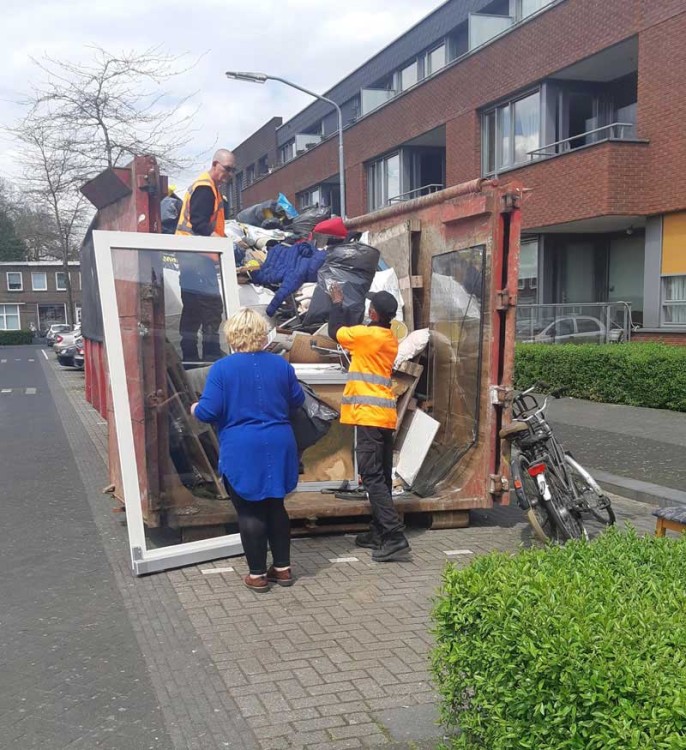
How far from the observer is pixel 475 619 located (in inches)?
105

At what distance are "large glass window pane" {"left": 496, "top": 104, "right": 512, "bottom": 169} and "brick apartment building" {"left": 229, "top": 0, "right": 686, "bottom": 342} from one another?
0.04 metres

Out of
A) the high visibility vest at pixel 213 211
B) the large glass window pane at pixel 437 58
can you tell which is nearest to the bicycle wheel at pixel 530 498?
the high visibility vest at pixel 213 211

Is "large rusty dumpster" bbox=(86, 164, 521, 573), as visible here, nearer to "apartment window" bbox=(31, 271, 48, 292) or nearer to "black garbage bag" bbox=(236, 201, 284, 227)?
"black garbage bag" bbox=(236, 201, 284, 227)

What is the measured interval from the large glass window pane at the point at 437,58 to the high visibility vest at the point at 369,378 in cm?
2205

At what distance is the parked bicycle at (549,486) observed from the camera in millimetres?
5668

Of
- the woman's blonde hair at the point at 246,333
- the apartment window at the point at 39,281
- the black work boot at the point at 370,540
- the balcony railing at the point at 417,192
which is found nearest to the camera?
the woman's blonde hair at the point at 246,333

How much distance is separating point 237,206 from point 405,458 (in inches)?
1668

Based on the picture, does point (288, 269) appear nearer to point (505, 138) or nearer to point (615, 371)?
point (615, 371)

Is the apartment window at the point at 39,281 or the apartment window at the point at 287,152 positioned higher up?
the apartment window at the point at 287,152

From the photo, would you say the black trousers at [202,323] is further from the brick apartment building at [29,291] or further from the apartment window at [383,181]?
the brick apartment building at [29,291]

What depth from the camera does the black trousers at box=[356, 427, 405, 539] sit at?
5.57 metres

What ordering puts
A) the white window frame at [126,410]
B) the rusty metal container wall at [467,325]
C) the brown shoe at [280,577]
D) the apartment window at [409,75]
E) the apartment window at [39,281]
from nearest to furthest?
the brown shoe at [280,577] → the white window frame at [126,410] → the rusty metal container wall at [467,325] → the apartment window at [409,75] → the apartment window at [39,281]

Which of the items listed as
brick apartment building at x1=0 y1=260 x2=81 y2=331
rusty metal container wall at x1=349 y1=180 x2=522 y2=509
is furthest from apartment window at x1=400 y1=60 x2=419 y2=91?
brick apartment building at x1=0 y1=260 x2=81 y2=331

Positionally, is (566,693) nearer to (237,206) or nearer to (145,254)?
(145,254)
